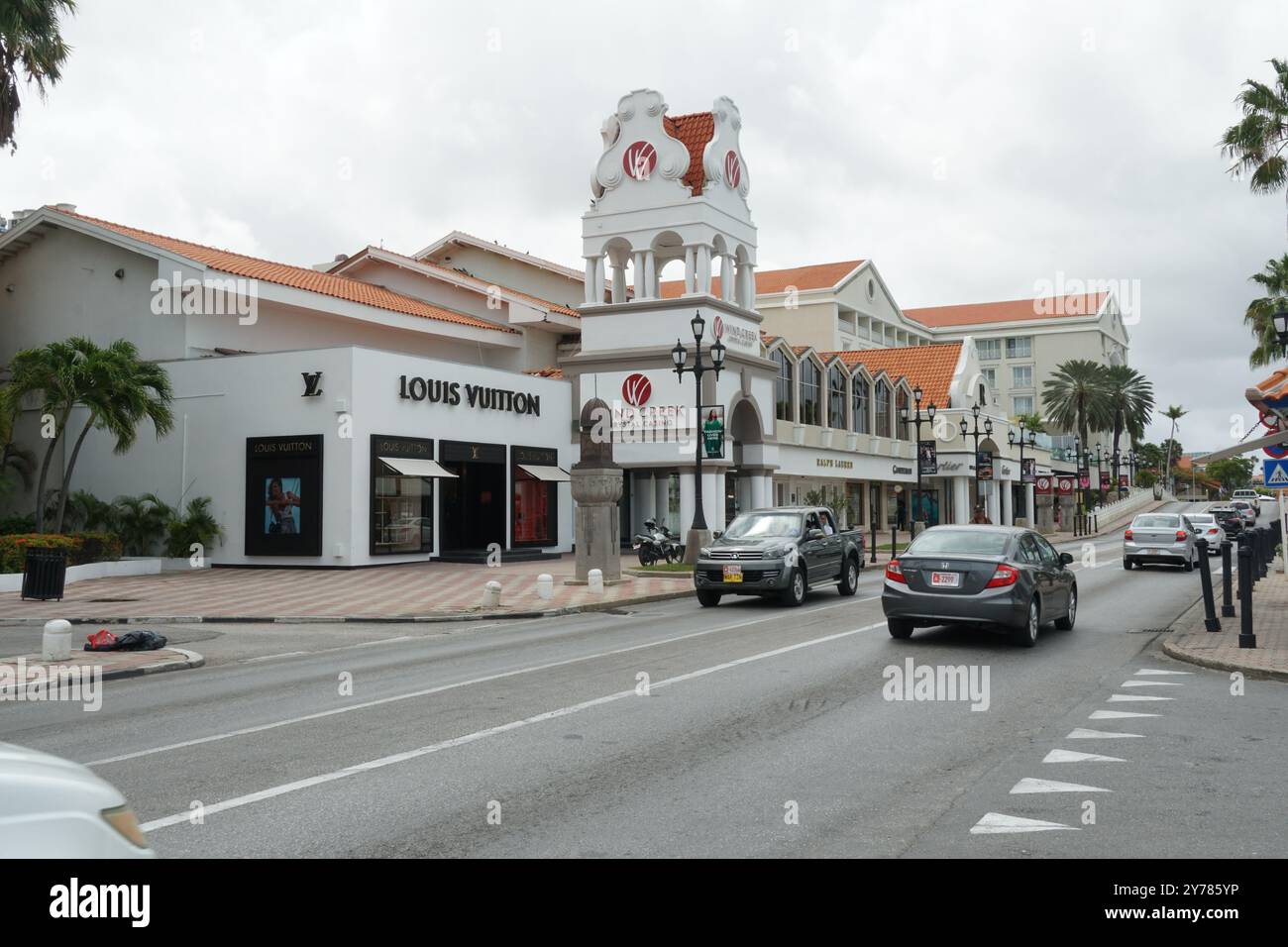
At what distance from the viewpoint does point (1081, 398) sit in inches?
3465

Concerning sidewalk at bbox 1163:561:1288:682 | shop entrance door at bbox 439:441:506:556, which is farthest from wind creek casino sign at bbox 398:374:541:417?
sidewalk at bbox 1163:561:1288:682

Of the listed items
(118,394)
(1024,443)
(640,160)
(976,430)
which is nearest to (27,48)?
(118,394)

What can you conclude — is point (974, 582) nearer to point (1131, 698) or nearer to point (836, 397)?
point (1131, 698)

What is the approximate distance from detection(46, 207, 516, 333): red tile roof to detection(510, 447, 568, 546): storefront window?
6320 millimetres

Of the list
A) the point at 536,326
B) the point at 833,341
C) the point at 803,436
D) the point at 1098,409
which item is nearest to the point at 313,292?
the point at 536,326

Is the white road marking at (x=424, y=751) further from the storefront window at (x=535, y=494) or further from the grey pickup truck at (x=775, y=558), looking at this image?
the storefront window at (x=535, y=494)

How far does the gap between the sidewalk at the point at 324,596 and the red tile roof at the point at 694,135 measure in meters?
16.8

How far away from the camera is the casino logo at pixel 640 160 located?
40.4 meters

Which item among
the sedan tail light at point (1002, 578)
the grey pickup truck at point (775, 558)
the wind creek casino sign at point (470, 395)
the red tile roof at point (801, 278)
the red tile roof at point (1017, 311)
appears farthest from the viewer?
the red tile roof at point (1017, 311)

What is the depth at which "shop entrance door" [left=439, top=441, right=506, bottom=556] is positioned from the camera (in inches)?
1388

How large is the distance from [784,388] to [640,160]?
1182cm

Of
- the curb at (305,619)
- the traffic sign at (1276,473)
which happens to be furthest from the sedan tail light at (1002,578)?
the traffic sign at (1276,473)
